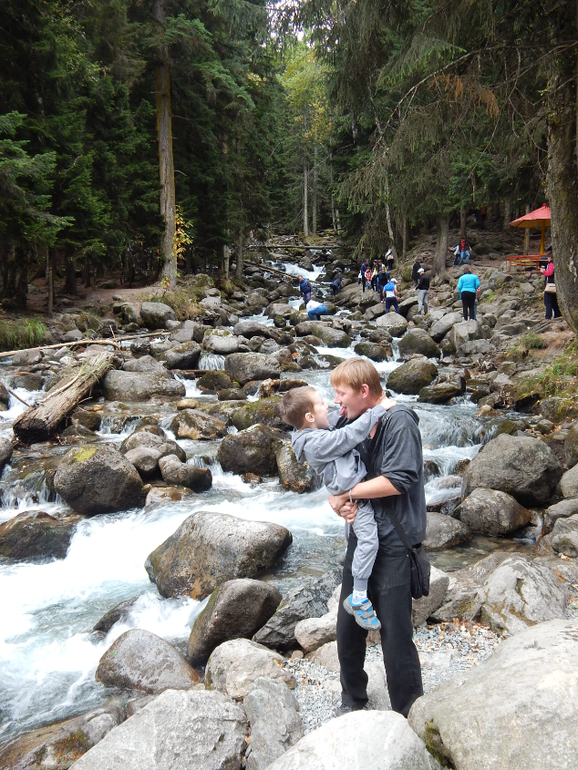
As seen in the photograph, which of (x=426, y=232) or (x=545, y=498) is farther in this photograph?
(x=426, y=232)

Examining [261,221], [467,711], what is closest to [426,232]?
[261,221]

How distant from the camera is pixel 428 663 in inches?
148

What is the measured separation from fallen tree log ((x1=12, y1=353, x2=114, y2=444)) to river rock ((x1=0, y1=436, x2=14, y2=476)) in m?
0.89

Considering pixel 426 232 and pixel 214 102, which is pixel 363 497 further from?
pixel 426 232

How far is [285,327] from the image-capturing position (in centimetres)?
2045

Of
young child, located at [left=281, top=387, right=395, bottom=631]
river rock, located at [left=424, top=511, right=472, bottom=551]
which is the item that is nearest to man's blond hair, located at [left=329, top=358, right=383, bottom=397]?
young child, located at [left=281, top=387, right=395, bottom=631]

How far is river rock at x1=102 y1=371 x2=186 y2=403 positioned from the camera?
1236cm

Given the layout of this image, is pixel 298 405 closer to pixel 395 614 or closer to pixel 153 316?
pixel 395 614

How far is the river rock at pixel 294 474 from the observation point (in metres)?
8.51

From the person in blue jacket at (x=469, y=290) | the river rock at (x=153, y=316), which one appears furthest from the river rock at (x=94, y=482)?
the person in blue jacket at (x=469, y=290)

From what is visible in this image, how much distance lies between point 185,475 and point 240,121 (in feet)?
63.9

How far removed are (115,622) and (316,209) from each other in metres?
51.8

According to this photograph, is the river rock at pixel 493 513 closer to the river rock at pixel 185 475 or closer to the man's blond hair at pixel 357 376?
the river rock at pixel 185 475

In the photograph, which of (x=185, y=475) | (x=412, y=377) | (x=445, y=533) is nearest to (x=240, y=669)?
(x=445, y=533)
